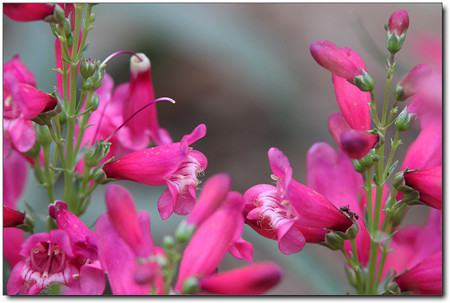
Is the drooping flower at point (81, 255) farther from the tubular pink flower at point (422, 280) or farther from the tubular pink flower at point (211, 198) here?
the tubular pink flower at point (422, 280)

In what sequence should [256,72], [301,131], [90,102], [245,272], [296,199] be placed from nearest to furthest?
[245,272]
[296,199]
[90,102]
[256,72]
[301,131]

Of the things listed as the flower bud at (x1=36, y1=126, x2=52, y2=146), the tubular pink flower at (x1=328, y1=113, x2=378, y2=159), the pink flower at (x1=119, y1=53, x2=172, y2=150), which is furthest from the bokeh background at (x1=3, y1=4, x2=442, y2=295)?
the tubular pink flower at (x1=328, y1=113, x2=378, y2=159)

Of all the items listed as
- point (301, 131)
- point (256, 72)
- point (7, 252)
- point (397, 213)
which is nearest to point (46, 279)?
point (7, 252)

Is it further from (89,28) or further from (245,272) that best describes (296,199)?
(89,28)

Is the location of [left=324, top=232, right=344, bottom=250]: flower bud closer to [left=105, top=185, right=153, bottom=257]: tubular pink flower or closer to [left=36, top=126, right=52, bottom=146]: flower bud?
[left=105, top=185, right=153, bottom=257]: tubular pink flower

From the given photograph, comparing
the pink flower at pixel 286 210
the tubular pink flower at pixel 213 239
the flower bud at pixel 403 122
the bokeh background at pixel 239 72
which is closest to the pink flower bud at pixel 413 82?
the flower bud at pixel 403 122

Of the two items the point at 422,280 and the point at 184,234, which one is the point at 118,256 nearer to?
the point at 184,234
